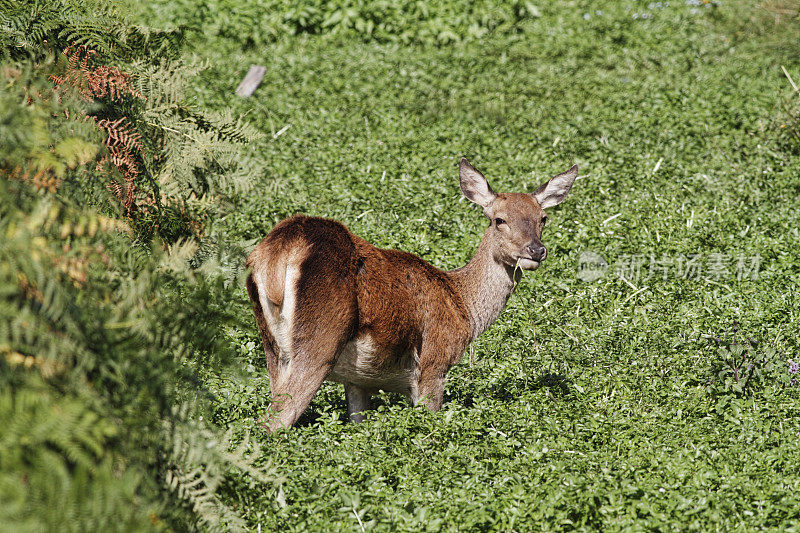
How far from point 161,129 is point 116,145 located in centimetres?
76

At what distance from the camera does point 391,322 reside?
5.75 m

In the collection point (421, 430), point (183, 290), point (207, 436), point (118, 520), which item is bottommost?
point (421, 430)

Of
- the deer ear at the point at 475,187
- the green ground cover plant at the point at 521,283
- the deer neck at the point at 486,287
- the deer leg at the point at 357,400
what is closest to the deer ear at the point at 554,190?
the deer ear at the point at 475,187

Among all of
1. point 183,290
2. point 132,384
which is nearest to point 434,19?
point 183,290

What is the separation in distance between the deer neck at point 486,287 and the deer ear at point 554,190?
630 millimetres

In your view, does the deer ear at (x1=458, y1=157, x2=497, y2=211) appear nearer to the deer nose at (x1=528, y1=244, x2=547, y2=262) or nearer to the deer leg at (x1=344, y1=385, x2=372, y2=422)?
the deer nose at (x1=528, y1=244, x2=547, y2=262)

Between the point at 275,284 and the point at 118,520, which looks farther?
the point at 275,284

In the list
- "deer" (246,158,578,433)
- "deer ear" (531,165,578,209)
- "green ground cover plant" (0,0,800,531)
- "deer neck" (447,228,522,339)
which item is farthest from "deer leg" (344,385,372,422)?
"deer ear" (531,165,578,209)

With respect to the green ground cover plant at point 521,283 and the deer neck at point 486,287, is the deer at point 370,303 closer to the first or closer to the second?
the deer neck at point 486,287

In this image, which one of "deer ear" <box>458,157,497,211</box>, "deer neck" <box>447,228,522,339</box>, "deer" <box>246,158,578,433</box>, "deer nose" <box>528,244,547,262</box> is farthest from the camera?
"deer ear" <box>458,157,497,211</box>

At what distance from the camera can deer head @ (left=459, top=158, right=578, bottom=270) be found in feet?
20.6

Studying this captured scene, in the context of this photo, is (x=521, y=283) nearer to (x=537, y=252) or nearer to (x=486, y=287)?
(x=486, y=287)

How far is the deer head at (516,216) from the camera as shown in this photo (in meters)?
6.29

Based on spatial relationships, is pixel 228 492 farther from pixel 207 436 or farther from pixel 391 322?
pixel 391 322
